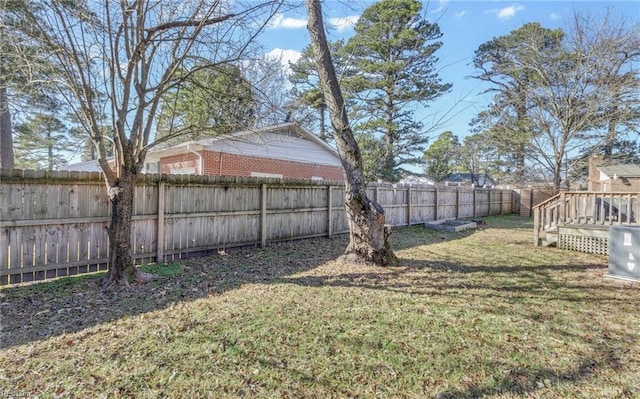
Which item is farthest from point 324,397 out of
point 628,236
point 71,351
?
point 628,236

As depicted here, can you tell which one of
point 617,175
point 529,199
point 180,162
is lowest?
point 529,199

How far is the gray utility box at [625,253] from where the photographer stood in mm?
5391

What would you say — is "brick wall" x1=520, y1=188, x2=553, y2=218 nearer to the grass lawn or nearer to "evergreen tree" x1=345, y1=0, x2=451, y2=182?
"evergreen tree" x1=345, y1=0, x2=451, y2=182

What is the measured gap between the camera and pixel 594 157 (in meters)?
17.8

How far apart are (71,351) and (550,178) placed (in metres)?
24.0

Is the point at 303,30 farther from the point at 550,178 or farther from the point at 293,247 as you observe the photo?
the point at 550,178

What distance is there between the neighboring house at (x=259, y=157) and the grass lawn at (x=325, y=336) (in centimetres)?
700

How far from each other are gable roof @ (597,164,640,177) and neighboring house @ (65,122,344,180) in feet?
53.9

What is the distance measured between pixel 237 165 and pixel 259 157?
1.10 metres

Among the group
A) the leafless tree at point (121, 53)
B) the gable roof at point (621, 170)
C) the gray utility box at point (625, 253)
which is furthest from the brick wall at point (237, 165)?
the gable roof at point (621, 170)

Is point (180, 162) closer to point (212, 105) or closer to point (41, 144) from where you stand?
point (212, 105)

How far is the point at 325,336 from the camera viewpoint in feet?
10.7

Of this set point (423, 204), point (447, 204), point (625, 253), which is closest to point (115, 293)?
point (625, 253)

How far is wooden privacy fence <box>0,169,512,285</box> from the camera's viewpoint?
486 centimetres
